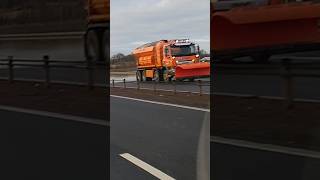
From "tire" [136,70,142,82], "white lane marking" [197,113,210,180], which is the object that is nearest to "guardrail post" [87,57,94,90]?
"tire" [136,70,142,82]

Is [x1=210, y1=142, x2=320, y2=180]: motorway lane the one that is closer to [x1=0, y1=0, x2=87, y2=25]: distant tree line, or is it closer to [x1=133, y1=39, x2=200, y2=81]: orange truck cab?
[x1=133, y1=39, x2=200, y2=81]: orange truck cab

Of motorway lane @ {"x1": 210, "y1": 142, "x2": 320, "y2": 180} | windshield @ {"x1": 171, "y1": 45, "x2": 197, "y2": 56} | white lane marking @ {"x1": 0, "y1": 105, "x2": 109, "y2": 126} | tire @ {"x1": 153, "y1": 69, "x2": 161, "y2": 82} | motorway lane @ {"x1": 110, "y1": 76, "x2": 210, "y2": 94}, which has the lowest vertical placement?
motorway lane @ {"x1": 210, "y1": 142, "x2": 320, "y2": 180}

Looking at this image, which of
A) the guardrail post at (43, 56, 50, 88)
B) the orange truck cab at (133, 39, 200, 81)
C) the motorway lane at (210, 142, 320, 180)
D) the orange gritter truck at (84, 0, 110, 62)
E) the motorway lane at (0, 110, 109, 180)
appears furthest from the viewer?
the motorway lane at (210, 142, 320, 180)

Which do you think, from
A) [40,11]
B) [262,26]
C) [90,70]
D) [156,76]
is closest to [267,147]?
[156,76]

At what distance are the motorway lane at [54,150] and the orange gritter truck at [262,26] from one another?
42 cm

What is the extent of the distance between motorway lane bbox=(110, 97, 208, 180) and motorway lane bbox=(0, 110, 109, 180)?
1.8 inches

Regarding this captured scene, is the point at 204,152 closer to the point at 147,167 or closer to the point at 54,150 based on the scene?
the point at 147,167

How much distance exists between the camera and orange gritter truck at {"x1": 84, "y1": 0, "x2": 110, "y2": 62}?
1.14m

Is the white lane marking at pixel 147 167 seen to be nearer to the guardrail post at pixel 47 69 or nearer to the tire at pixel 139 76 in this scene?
the tire at pixel 139 76

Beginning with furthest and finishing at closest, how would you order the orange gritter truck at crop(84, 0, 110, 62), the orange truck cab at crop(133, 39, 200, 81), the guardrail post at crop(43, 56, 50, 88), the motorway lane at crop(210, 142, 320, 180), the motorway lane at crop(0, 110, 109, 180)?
the motorway lane at crop(210, 142, 320, 180)
the motorway lane at crop(0, 110, 109, 180)
the guardrail post at crop(43, 56, 50, 88)
the orange truck cab at crop(133, 39, 200, 81)
the orange gritter truck at crop(84, 0, 110, 62)

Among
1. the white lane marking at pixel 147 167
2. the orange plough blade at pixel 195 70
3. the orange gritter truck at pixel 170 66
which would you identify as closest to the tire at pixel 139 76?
the orange gritter truck at pixel 170 66

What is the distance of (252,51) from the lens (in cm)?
125

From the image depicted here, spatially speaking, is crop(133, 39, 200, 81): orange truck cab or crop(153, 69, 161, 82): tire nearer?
crop(133, 39, 200, 81): orange truck cab

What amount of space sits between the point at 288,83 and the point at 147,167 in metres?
0.50
